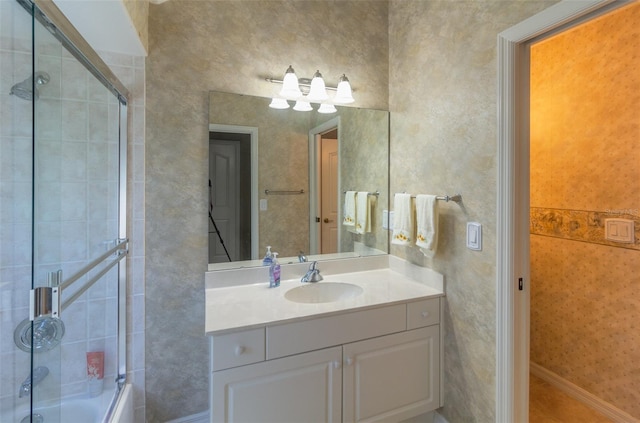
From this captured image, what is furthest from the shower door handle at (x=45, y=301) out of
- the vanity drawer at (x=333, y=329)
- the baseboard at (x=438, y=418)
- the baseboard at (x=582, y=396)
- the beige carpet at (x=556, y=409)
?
the baseboard at (x=582, y=396)

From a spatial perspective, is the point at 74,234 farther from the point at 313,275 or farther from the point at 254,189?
the point at 313,275

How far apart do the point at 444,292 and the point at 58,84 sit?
6.56 ft

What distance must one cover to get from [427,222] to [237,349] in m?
1.11

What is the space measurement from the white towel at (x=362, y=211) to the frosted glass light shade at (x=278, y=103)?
2.42 feet

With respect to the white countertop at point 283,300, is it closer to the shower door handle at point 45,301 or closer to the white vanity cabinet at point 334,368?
the white vanity cabinet at point 334,368

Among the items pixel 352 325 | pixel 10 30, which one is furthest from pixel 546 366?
pixel 10 30

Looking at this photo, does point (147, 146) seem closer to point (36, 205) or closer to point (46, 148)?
point (46, 148)

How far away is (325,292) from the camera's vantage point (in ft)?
5.96

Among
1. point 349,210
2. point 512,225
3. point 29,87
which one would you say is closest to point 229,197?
point 349,210

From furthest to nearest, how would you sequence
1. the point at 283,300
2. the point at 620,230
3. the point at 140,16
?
the point at 620,230 → the point at 283,300 → the point at 140,16

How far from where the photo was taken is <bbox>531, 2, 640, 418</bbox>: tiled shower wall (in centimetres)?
172

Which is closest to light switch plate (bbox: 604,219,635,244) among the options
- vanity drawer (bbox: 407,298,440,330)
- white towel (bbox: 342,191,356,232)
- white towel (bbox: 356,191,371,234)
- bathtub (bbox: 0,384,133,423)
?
vanity drawer (bbox: 407,298,440,330)

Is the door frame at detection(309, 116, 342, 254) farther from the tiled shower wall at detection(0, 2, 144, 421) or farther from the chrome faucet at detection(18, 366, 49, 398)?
the chrome faucet at detection(18, 366, 49, 398)

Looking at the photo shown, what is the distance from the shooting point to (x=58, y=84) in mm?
1227
